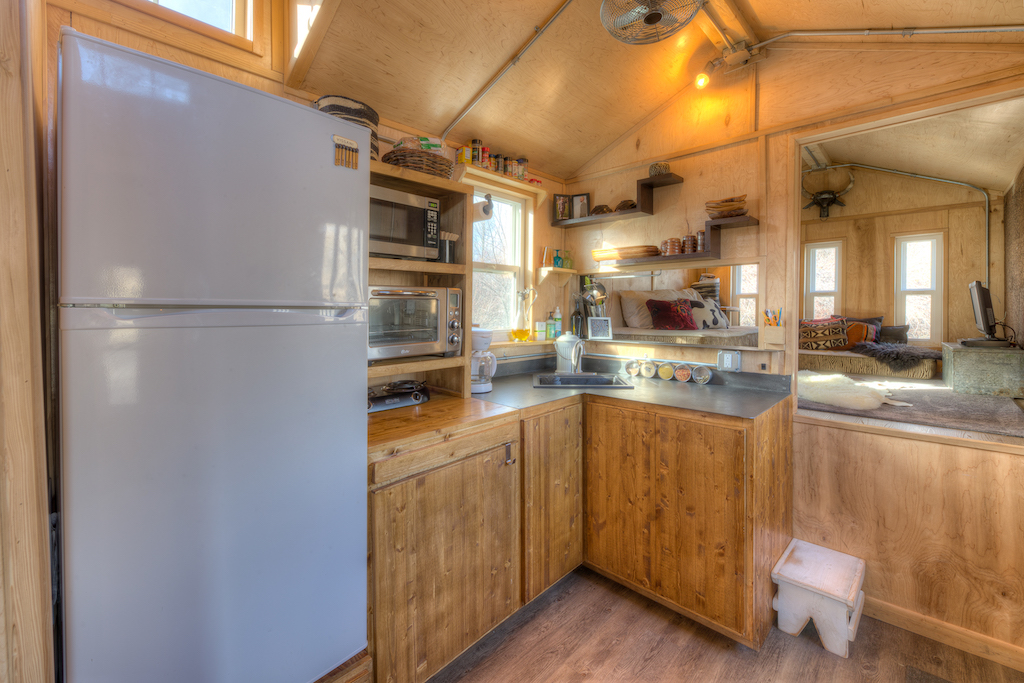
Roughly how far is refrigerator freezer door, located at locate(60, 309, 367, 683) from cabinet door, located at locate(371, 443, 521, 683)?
11 cm

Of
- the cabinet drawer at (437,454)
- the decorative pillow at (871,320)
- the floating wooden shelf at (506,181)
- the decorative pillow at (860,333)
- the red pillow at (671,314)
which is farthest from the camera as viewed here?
the decorative pillow at (871,320)

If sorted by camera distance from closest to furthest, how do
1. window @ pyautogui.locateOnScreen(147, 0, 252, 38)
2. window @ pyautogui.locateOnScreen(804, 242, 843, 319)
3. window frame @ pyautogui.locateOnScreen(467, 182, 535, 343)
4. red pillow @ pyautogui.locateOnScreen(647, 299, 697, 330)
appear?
window @ pyautogui.locateOnScreen(147, 0, 252, 38) → red pillow @ pyautogui.locateOnScreen(647, 299, 697, 330) → window frame @ pyautogui.locateOnScreen(467, 182, 535, 343) → window @ pyautogui.locateOnScreen(804, 242, 843, 319)

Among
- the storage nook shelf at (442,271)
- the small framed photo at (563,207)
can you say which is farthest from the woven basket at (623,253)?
the storage nook shelf at (442,271)

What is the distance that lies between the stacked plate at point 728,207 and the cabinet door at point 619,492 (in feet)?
3.99

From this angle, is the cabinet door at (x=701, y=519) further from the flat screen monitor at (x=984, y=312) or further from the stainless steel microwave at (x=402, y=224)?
the flat screen monitor at (x=984, y=312)

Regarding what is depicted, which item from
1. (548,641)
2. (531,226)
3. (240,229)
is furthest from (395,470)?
(531,226)

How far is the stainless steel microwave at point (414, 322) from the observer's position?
1735mm

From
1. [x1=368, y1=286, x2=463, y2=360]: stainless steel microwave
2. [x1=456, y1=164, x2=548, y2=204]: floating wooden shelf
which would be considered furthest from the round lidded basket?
[x1=456, y1=164, x2=548, y2=204]: floating wooden shelf

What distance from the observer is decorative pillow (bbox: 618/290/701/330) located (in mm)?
2660

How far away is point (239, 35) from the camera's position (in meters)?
1.66

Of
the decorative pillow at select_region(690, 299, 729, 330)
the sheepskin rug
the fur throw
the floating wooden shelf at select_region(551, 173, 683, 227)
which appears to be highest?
the floating wooden shelf at select_region(551, 173, 683, 227)

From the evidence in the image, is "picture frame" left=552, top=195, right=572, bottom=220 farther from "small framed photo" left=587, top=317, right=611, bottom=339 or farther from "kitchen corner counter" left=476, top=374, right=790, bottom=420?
"kitchen corner counter" left=476, top=374, right=790, bottom=420

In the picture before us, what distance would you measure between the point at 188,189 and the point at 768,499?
90.8 inches

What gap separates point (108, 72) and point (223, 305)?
0.50 meters
